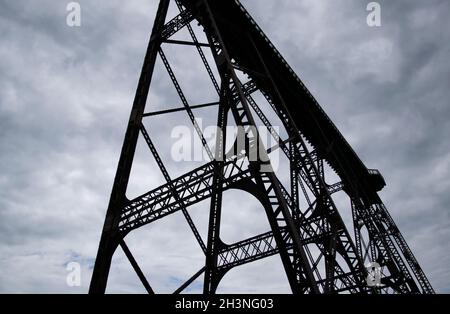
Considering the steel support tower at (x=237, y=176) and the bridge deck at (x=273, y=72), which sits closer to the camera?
the steel support tower at (x=237, y=176)

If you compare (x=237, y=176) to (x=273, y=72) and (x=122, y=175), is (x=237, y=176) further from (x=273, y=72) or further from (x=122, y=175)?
(x=273, y=72)

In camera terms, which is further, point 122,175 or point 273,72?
point 273,72

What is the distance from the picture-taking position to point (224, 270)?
38.1 feet

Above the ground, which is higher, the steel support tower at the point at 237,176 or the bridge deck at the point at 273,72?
the bridge deck at the point at 273,72

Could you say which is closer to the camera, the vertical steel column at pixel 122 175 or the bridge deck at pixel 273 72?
the vertical steel column at pixel 122 175

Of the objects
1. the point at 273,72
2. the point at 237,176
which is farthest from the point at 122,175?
the point at 273,72

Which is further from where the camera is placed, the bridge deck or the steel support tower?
the bridge deck

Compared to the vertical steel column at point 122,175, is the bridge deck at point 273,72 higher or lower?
higher
